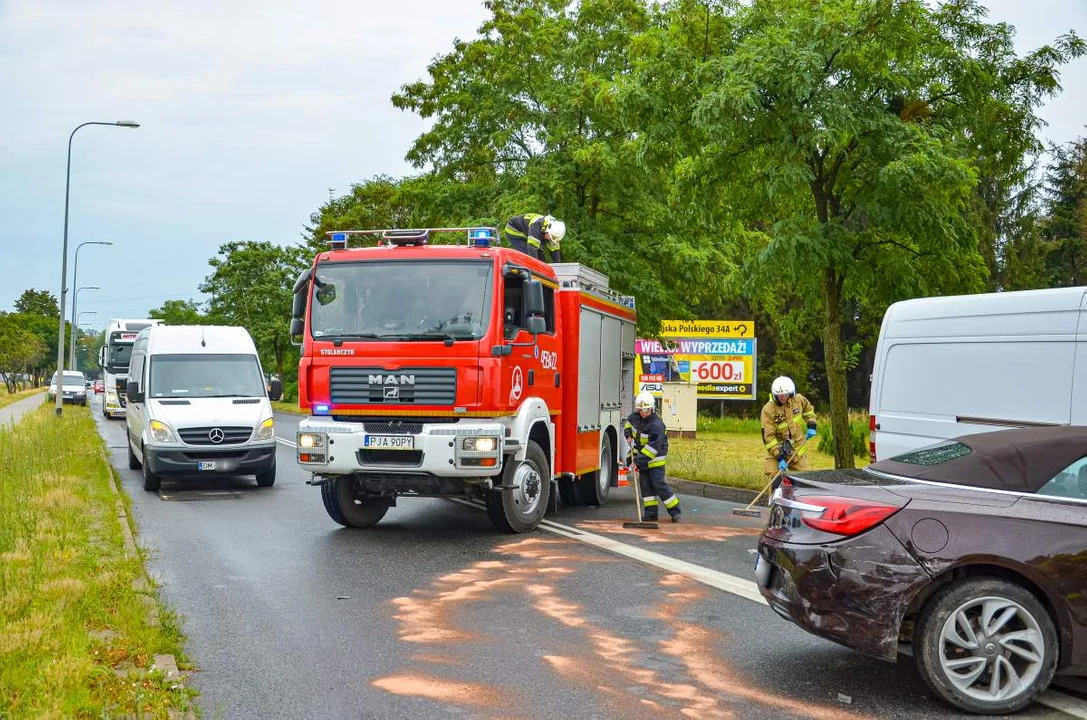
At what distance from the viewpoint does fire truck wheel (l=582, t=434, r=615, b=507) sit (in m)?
13.8

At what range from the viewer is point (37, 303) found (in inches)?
4092

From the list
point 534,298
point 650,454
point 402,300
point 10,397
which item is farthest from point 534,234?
point 10,397

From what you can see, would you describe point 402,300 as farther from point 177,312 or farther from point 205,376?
point 177,312

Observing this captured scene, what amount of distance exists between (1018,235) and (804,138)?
1373 inches

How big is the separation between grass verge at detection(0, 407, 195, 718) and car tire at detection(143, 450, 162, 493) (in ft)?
9.21

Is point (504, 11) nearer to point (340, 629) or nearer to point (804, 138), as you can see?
point (804, 138)

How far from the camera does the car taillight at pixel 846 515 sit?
5.30 meters

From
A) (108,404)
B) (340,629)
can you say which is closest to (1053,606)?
(340,629)

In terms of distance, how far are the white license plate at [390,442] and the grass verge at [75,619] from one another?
2.39 meters

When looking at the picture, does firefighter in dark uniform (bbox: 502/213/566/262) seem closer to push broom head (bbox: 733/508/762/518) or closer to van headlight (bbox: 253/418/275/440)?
push broom head (bbox: 733/508/762/518)

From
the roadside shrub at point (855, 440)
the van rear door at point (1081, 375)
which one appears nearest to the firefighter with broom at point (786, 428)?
the van rear door at point (1081, 375)

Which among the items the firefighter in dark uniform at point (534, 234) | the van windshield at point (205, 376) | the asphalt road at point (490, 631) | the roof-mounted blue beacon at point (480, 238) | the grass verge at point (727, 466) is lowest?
the asphalt road at point (490, 631)

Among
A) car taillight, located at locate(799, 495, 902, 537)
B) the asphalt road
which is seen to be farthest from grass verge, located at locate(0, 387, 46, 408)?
car taillight, located at locate(799, 495, 902, 537)

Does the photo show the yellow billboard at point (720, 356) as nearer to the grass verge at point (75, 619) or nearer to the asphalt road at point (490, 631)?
the asphalt road at point (490, 631)
